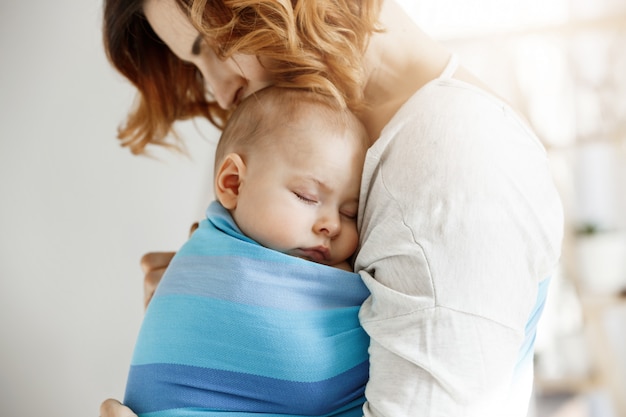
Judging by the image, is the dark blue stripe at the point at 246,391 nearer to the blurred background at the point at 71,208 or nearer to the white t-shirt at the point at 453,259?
the white t-shirt at the point at 453,259

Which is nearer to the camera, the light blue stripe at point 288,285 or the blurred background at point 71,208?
the light blue stripe at point 288,285

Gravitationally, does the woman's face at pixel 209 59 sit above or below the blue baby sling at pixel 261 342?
above

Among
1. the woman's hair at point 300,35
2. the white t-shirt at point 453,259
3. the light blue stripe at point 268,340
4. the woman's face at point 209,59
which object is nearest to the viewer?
the white t-shirt at point 453,259

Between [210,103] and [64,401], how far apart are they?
91 centimetres

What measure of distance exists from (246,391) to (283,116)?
42 centimetres

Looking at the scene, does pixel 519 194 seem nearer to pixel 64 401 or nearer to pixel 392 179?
pixel 392 179

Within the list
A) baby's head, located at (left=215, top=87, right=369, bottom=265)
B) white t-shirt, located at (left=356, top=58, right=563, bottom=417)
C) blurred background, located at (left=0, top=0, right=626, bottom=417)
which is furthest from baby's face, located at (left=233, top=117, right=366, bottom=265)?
blurred background, located at (left=0, top=0, right=626, bottom=417)

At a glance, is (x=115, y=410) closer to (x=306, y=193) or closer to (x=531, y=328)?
(x=306, y=193)

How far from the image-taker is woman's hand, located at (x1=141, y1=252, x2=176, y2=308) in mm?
1350

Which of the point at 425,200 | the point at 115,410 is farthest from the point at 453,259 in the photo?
the point at 115,410

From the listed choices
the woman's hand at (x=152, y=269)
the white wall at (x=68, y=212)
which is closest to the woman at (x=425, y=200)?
the woman's hand at (x=152, y=269)

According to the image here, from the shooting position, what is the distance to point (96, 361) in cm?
188

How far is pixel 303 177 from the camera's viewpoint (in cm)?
104

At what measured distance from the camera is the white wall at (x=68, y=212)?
1.76 metres
